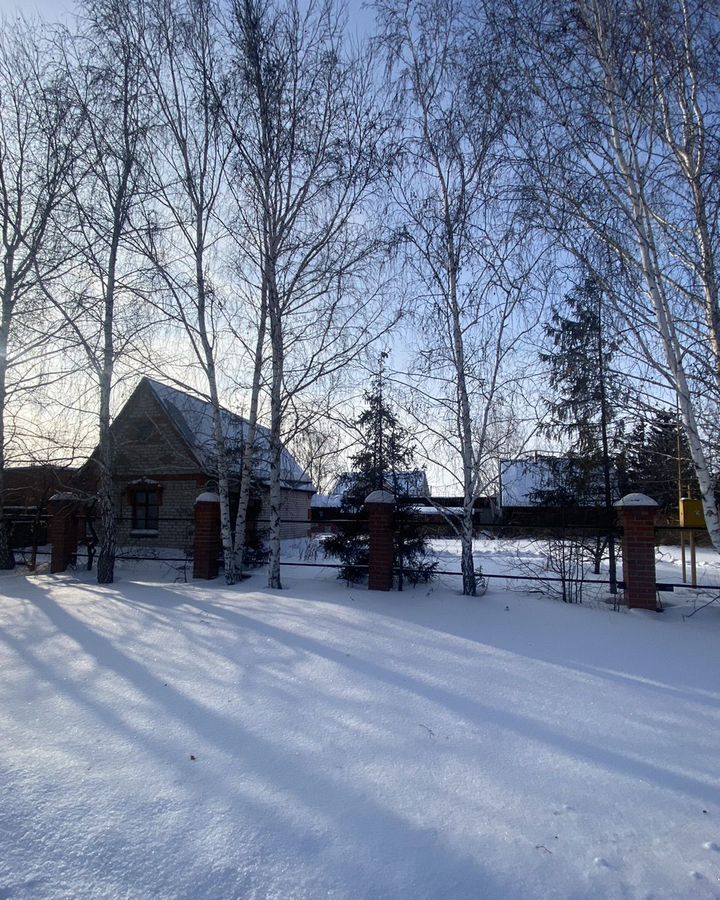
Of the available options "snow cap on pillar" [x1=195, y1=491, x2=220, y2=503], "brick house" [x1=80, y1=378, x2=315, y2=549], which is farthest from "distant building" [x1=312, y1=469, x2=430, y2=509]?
"brick house" [x1=80, y1=378, x2=315, y2=549]

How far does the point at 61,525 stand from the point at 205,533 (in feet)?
10.6

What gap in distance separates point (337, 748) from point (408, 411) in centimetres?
593

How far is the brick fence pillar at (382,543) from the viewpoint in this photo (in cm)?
823

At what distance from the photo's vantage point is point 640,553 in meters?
7.03

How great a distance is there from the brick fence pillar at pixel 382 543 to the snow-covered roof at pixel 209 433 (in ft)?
5.10

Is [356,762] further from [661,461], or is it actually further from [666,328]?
[661,461]

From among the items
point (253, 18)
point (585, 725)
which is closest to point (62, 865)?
point (585, 725)

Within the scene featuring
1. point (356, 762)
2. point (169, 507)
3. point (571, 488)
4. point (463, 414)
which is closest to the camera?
point (356, 762)

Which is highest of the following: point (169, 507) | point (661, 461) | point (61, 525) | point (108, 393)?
point (108, 393)

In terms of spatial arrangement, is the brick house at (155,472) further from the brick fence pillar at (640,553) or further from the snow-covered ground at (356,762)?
the snow-covered ground at (356,762)

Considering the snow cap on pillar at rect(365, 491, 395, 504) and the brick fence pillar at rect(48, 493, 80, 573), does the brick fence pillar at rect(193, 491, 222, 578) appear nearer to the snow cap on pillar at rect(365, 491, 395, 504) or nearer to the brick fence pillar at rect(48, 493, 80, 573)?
A: the brick fence pillar at rect(48, 493, 80, 573)

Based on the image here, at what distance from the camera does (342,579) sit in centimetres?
937

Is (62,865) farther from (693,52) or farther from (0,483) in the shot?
(0,483)

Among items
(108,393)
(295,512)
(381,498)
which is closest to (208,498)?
(108,393)
